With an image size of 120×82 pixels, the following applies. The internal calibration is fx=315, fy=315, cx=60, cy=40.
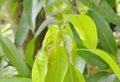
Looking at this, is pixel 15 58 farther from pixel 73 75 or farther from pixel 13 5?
pixel 13 5

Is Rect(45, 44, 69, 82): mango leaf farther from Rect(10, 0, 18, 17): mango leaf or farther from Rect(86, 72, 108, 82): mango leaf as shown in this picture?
Rect(10, 0, 18, 17): mango leaf

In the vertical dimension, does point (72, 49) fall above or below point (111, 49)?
above

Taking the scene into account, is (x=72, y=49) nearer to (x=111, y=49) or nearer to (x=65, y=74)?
(x=65, y=74)

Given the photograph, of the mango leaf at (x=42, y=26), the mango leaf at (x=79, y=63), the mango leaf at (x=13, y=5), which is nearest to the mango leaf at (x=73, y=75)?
the mango leaf at (x=79, y=63)

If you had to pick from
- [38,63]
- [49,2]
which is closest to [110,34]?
[49,2]

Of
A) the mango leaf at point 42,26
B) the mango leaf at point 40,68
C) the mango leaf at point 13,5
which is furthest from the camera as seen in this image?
the mango leaf at point 13,5

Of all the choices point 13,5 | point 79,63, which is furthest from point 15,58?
point 13,5

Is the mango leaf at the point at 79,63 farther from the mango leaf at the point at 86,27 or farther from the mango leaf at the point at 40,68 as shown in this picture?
the mango leaf at the point at 40,68
